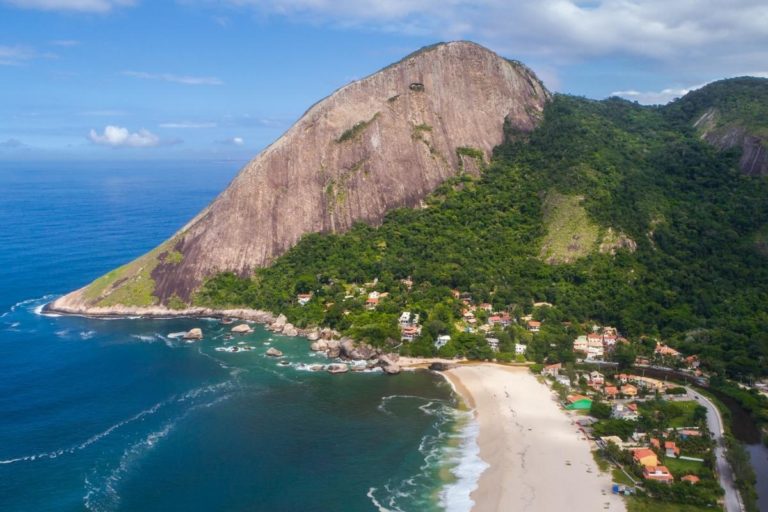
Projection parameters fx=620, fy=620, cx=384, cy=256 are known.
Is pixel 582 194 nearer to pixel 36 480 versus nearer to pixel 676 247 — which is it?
pixel 676 247

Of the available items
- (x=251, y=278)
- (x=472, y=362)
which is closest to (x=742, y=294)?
(x=472, y=362)

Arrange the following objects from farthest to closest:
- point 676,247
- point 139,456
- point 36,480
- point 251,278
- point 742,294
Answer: point 251,278 → point 676,247 → point 742,294 → point 139,456 → point 36,480

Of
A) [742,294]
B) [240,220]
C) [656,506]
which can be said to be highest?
[240,220]

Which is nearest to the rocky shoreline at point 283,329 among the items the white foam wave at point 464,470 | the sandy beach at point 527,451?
the sandy beach at point 527,451

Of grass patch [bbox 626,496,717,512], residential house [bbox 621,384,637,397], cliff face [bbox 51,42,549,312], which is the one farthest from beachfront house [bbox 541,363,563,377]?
cliff face [bbox 51,42,549,312]

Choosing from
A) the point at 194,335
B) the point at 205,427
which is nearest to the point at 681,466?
the point at 205,427

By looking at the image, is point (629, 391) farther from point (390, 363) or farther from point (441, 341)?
point (390, 363)
